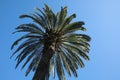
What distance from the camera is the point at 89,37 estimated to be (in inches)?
1325

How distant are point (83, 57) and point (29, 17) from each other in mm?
7565

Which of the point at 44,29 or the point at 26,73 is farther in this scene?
the point at 26,73

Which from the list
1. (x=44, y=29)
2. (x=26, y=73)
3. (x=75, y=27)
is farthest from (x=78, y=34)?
(x=26, y=73)

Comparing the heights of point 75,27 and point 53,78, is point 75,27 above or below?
above

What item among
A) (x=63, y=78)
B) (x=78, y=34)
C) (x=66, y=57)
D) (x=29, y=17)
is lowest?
(x=63, y=78)

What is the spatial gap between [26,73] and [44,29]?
5.94m

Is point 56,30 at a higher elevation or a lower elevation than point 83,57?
higher

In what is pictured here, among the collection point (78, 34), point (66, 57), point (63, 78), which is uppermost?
point (78, 34)

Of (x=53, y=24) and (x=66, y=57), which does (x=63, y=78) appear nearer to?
(x=66, y=57)

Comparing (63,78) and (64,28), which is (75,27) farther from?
(63,78)

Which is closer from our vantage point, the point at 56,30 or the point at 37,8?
the point at 56,30

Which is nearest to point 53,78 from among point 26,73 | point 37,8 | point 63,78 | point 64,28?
point 63,78

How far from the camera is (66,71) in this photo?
113 ft

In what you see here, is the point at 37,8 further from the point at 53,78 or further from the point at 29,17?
the point at 53,78
